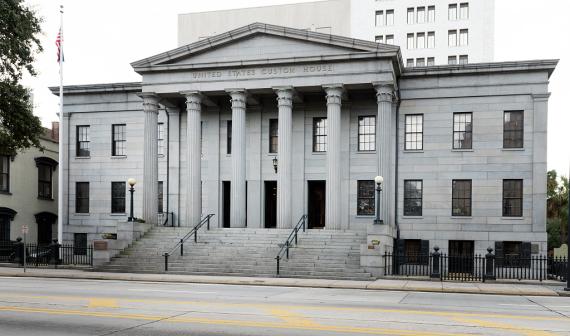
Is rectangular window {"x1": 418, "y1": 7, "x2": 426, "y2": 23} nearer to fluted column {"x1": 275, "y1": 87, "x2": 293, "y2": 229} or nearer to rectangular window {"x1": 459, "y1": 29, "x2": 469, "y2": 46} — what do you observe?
rectangular window {"x1": 459, "y1": 29, "x2": 469, "y2": 46}

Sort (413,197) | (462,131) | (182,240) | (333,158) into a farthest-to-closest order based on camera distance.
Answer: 1. (413,197)
2. (462,131)
3. (333,158)
4. (182,240)

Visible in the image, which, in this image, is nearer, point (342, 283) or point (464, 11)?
point (342, 283)

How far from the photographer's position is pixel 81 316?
13.4 m

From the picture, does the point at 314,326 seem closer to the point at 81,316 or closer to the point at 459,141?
the point at 81,316

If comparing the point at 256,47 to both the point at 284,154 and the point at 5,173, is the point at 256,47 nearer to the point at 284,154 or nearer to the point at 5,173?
the point at 284,154

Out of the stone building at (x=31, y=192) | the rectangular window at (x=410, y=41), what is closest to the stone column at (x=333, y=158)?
the stone building at (x=31, y=192)

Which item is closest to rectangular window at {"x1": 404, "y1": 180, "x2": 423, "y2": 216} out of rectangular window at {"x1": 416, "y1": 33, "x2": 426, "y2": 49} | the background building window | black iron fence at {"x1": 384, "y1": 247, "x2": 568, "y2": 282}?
black iron fence at {"x1": 384, "y1": 247, "x2": 568, "y2": 282}

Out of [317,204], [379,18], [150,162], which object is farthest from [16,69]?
[379,18]

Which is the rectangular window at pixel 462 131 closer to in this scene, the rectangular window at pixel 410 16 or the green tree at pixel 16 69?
the green tree at pixel 16 69

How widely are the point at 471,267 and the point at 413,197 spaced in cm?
569

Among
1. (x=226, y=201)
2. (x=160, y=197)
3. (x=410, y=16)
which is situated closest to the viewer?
(x=226, y=201)

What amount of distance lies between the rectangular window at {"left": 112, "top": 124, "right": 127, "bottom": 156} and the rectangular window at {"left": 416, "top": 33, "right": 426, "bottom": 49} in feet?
136

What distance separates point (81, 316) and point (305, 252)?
15.9 m

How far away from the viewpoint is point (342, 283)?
23703mm
